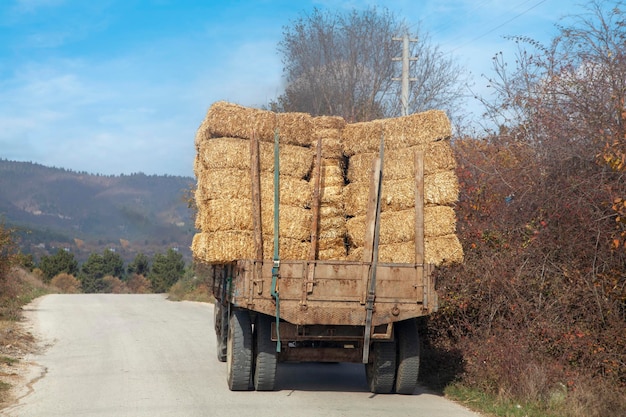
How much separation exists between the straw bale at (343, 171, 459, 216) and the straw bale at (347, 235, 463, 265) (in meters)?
0.51

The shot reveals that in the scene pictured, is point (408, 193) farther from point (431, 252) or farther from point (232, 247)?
point (232, 247)

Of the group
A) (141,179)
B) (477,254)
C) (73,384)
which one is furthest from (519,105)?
(141,179)

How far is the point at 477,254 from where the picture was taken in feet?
42.4

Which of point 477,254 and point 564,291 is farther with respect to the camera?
point 477,254

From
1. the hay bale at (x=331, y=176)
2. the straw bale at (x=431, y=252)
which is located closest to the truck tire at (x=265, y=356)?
the straw bale at (x=431, y=252)

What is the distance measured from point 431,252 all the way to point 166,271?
160 feet

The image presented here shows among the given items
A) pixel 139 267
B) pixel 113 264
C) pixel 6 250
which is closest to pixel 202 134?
pixel 6 250

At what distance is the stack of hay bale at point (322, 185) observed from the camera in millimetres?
10258

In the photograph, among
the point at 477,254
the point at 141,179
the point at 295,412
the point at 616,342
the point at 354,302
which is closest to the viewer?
the point at 295,412

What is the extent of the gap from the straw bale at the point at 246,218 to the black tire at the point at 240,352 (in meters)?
1.15

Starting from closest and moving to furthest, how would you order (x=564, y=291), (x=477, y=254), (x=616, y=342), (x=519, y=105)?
(x=616, y=342)
(x=564, y=291)
(x=477, y=254)
(x=519, y=105)

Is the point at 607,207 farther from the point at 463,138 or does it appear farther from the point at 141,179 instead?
the point at 141,179

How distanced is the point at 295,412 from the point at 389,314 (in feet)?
5.44

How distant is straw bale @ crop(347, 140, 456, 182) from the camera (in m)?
10.6
